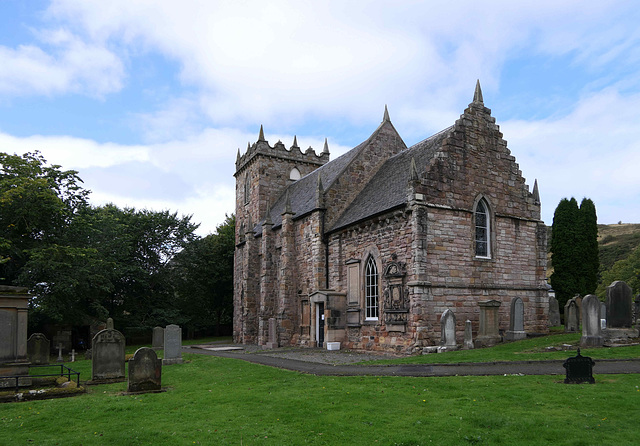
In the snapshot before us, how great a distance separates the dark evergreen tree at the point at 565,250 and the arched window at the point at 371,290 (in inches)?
720

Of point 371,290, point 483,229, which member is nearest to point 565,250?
point 483,229

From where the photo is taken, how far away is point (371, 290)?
→ 78.0 ft

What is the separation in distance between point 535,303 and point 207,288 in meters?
29.7

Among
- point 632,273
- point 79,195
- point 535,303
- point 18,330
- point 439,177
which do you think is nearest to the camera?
point 18,330

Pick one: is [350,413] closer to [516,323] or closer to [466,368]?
[466,368]

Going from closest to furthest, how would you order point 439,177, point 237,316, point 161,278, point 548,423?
point 548,423, point 439,177, point 237,316, point 161,278

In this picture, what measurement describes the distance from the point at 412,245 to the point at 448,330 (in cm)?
360

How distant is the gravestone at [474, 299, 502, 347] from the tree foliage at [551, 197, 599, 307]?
57.7 feet

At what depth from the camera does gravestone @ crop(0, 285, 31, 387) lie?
14164 mm

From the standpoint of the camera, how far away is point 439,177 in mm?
21484

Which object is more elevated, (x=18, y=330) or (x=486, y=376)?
(x=18, y=330)

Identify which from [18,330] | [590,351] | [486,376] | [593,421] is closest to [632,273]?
[590,351]

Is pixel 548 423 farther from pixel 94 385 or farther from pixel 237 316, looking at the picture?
pixel 237 316

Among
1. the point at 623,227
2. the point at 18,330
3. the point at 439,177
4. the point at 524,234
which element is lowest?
the point at 18,330
